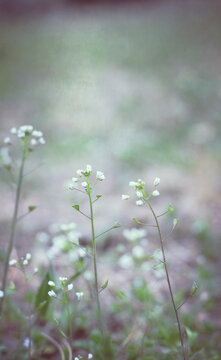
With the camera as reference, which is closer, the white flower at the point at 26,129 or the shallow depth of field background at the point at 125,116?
the white flower at the point at 26,129

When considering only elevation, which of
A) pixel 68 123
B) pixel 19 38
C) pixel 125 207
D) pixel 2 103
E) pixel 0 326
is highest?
pixel 19 38

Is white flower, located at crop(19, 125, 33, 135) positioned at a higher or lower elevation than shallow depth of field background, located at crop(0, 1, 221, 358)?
lower

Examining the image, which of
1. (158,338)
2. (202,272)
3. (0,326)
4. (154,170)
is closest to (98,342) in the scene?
(158,338)

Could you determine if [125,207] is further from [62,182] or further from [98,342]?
[98,342]

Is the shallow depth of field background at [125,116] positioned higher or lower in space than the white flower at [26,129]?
higher

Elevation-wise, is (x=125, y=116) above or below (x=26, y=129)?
above

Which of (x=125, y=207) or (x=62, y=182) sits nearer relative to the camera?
(x=125, y=207)

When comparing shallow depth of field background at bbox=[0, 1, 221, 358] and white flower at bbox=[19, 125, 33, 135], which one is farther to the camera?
shallow depth of field background at bbox=[0, 1, 221, 358]

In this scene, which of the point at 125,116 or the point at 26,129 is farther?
the point at 125,116
